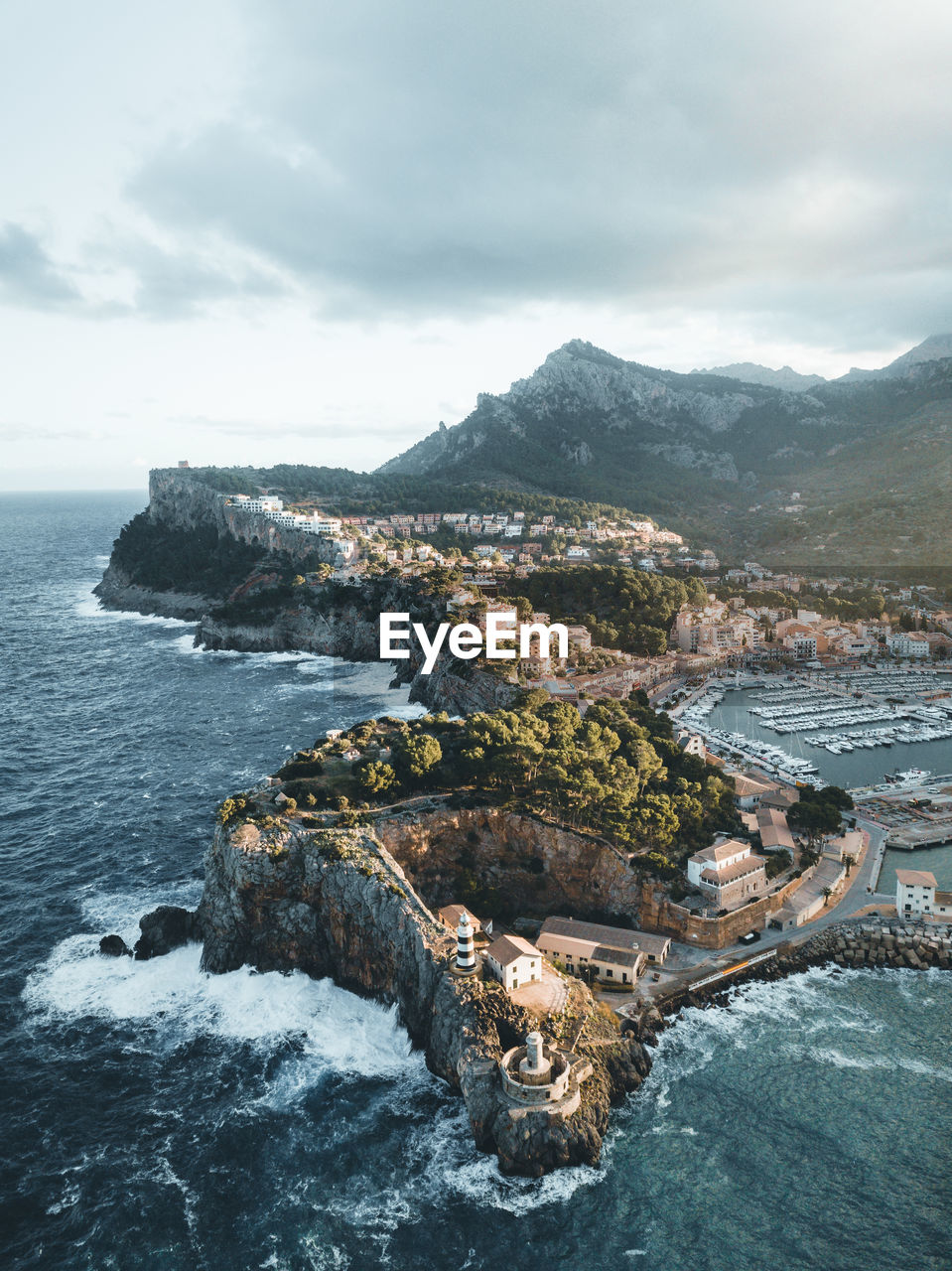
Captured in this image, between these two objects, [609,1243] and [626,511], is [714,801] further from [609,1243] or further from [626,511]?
[626,511]

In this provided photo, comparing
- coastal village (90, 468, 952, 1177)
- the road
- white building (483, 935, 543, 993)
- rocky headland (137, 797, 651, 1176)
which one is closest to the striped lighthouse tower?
coastal village (90, 468, 952, 1177)

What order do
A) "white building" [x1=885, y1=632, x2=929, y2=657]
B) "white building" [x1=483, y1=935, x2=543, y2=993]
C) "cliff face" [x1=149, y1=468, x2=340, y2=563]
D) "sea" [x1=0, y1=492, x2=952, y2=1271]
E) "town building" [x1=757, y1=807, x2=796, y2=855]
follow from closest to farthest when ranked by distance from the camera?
"sea" [x1=0, y1=492, x2=952, y2=1271] < "white building" [x1=483, y1=935, x2=543, y2=993] < "town building" [x1=757, y1=807, x2=796, y2=855] < "white building" [x1=885, y1=632, x2=929, y2=657] < "cliff face" [x1=149, y1=468, x2=340, y2=563]

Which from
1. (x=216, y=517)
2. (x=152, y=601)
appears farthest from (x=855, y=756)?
(x=216, y=517)

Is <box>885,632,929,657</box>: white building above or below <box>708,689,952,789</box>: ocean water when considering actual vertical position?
above

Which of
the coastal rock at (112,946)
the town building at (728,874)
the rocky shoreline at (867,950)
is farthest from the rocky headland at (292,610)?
the coastal rock at (112,946)

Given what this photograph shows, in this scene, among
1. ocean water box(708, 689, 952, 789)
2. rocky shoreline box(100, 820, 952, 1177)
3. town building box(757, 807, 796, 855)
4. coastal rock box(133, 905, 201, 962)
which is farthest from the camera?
ocean water box(708, 689, 952, 789)

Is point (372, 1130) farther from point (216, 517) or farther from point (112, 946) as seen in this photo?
point (216, 517)

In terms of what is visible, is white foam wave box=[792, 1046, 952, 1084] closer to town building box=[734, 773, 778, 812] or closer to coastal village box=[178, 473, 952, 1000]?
coastal village box=[178, 473, 952, 1000]
